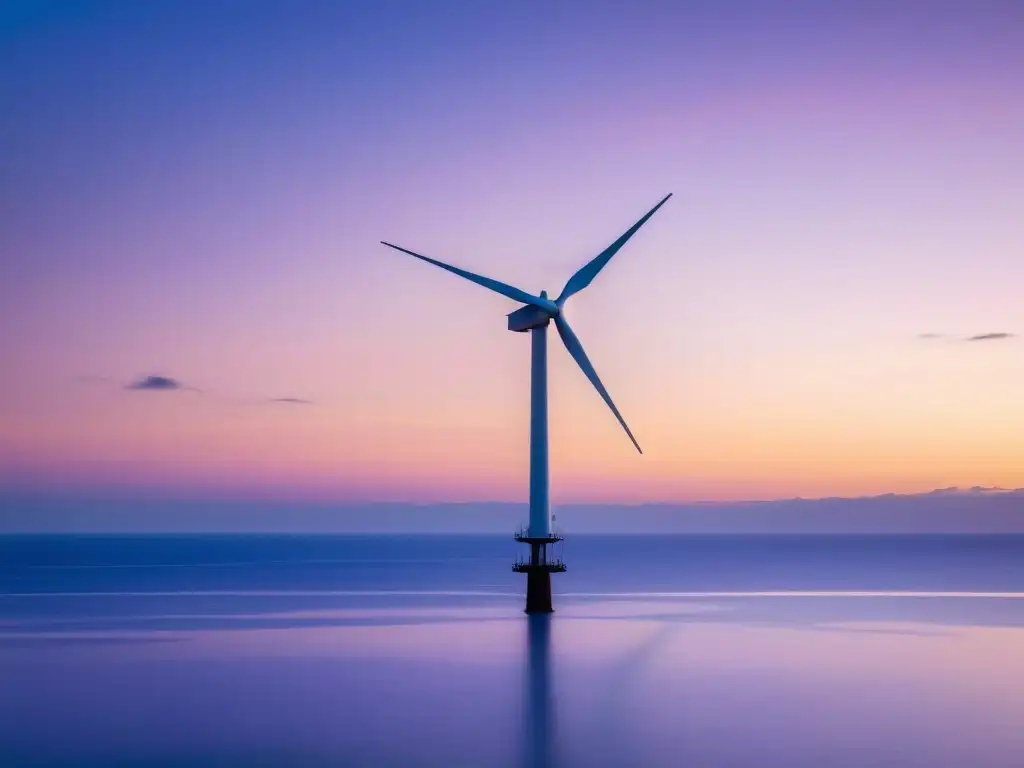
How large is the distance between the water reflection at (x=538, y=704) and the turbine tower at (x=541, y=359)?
6.67m

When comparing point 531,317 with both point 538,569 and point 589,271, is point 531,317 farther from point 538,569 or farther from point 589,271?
point 538,569

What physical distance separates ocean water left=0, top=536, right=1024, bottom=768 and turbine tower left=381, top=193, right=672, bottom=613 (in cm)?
687

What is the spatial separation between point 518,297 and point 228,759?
142 feet

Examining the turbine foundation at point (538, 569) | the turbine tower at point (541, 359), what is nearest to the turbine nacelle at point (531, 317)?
the turbine tower at point (541, 359)

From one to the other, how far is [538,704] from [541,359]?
30502 millimetres

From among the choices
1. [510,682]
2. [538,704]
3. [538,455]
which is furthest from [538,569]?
[538,704]

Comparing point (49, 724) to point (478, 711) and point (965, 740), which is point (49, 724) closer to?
point (478, 711)

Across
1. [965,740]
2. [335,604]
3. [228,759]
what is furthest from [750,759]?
[335,604]

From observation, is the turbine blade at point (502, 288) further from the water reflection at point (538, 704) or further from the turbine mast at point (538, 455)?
the water reflection at point (538, 704)

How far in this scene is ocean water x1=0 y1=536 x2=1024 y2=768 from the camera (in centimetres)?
4006

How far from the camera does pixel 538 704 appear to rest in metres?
48.5

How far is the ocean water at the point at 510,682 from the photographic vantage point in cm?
4006

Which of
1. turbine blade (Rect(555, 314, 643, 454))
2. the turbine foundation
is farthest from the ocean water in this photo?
turbine blade (Rect(555, 314, 643, 454))

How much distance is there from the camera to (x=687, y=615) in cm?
9075
